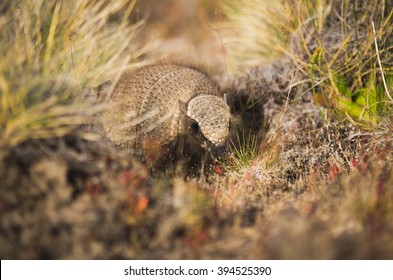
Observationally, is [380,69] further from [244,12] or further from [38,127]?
[38,127]

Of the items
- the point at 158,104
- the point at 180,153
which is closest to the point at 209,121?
the point at 180,153

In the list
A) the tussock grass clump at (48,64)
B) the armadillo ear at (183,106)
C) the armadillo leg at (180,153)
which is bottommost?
the armadillo leg at (180,153)

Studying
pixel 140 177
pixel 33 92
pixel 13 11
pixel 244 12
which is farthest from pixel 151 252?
pixel 244 12

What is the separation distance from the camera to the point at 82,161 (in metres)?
3.15

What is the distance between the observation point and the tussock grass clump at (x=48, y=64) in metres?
3.01

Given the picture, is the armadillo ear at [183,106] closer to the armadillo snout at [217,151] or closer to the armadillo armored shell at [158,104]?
the armadillo armored shell at [158,104]

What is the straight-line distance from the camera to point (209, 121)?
14.6 feet

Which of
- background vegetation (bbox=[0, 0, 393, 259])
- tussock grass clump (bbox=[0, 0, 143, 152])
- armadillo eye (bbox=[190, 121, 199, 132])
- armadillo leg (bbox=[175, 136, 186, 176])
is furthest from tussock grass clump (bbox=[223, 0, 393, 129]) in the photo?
tussock grass clump (bbox=[0, 0, 143, 152])

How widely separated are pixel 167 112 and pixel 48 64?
140 cm

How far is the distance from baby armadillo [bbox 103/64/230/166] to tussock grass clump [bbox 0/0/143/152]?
14.8 inches

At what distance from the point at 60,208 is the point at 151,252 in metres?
0.60
